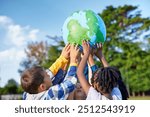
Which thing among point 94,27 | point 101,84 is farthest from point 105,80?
point 94,27

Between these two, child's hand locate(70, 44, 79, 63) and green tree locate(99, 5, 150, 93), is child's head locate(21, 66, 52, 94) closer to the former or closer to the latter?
child's hand locate(70, 44, 79, 63)

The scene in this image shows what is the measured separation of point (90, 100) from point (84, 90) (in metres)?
0.04

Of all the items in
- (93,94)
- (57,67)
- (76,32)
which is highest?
(76,32)

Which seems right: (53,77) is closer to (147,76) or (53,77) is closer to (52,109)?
(52,109)

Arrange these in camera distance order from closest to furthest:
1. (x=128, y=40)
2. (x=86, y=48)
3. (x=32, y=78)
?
(x=32, y=78), (x=86, y=48), (x=128, y=40)

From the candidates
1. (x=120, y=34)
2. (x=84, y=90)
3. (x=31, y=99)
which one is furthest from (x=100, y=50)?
(x=120, y=34)

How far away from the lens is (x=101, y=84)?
59.9 inches

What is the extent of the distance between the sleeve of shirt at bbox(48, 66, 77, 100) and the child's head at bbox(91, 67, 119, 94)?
7 centimetres

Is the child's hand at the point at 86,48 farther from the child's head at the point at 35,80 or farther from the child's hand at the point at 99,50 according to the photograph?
the child's head at the point at 35,80

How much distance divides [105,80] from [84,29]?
252mm

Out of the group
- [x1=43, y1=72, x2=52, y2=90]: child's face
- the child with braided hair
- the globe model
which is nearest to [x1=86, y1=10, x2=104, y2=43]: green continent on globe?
the globe model

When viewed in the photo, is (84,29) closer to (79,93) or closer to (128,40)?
(79,93)

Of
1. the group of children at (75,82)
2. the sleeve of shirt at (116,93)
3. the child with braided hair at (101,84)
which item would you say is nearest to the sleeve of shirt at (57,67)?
the group of children at (75,82)

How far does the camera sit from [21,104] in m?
1.75
